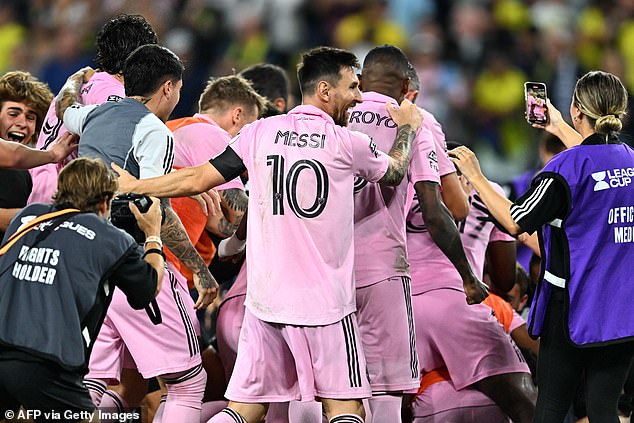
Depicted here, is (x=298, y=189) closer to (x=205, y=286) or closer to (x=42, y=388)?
(x=205, y=286)

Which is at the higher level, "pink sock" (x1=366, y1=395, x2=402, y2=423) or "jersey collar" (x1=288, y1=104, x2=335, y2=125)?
"jersey collar" (x1=288, y1=104, x2=335, y2=125)

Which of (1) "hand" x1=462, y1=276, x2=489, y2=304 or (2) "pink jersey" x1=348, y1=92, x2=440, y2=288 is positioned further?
(1) "hand" x1=462, y1=276, x2=489, y2=304

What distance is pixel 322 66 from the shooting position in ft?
18.4

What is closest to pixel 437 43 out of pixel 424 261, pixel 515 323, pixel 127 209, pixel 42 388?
pixel 515 323

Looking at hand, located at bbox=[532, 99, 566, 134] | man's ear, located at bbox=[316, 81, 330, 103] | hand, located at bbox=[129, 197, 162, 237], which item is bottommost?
hand, located at bbox=[129, 197, 162, 237]

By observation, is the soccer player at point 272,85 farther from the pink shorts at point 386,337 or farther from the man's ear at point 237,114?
the pink shorts at point 386,337

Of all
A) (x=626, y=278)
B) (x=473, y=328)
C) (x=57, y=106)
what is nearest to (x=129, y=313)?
(x=57, y=106)

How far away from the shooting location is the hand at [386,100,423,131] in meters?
5.89

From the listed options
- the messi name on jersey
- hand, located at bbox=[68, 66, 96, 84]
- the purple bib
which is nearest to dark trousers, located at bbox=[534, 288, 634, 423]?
the purple bib

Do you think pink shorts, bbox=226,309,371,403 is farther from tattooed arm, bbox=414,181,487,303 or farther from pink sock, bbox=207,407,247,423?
tattooed arm, bbox=414,181,487,303

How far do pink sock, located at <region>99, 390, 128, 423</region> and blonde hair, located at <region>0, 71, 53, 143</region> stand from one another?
1746 mm

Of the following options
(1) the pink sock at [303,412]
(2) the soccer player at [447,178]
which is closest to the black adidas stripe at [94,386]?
(1) the pink sock at [303,412]

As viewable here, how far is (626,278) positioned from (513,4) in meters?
7.64

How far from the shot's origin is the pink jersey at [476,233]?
691 centimetres
